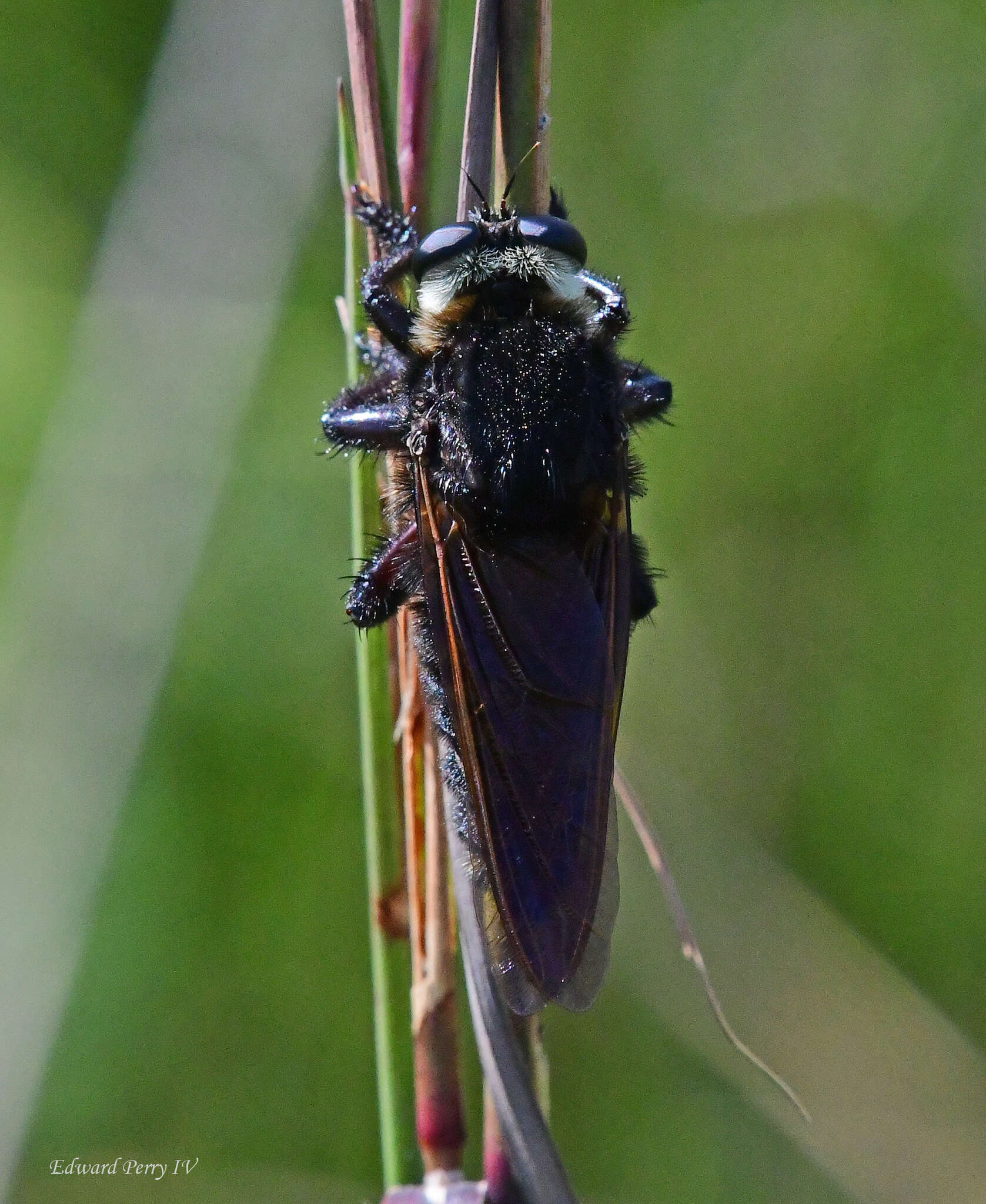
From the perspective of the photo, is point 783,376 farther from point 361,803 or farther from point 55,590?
point 55,590

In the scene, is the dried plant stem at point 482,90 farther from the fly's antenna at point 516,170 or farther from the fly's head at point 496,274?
the fly's head at point 496,274

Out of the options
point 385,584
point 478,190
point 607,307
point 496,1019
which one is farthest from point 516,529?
point 496,1019

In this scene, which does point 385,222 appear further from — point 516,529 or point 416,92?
point 516,529

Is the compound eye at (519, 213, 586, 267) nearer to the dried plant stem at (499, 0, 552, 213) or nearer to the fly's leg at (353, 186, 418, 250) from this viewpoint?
the fly's leg at (353, 186, 418, 250)

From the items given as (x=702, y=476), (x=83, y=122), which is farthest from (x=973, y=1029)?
(x=83, y=122)

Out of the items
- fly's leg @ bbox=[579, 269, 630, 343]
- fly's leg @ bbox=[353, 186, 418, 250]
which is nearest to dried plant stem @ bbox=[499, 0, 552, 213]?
fly's leg @ bbox=[353, 186, 418, 250]
